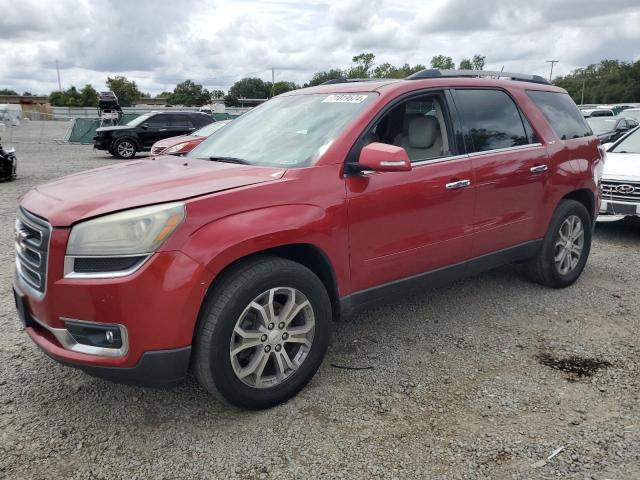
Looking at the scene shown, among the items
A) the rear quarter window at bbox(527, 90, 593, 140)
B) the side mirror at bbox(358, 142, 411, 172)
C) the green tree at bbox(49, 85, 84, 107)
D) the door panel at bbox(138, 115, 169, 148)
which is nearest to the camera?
the side mirror at bbox(358, 142, 411, 172)

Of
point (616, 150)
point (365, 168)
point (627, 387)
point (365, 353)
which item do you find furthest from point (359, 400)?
point (616, 150)

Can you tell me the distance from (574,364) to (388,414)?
4.68 feet

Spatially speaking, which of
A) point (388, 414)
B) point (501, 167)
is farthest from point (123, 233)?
point (501, 167)

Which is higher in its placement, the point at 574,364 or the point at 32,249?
the point at 32,249

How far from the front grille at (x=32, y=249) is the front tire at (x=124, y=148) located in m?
16.2

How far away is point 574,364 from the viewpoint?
3453 mm

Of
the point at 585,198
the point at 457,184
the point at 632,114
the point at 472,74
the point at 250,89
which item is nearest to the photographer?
the point at 457,184

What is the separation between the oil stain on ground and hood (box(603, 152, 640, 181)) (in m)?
4.07

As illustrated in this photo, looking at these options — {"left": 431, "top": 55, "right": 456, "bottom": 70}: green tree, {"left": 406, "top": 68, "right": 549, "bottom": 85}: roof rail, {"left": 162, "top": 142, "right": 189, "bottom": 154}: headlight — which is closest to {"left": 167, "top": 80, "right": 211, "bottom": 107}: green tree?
{"left": 431, "top": 55, "right": 456, "bottom": 70}: green tree

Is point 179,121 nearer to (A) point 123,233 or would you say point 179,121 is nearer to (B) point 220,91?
(A) point 123,233

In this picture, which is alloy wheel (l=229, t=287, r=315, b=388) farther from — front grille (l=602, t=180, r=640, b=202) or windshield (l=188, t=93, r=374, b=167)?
front grille (l=602, t=180, r=640, b=202)

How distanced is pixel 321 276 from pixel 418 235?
30.0 inches

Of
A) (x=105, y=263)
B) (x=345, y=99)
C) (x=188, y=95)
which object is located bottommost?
(x=105, y=263)

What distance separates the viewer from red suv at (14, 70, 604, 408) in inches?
96.9
